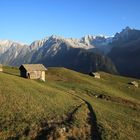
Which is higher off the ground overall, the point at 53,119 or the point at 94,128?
the point at 53,119

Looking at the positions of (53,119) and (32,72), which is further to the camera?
(32,72)

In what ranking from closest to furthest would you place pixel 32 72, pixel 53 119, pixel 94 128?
pixel 94 128, pixel 53 119, pixel 32 72

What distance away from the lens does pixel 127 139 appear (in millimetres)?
41969

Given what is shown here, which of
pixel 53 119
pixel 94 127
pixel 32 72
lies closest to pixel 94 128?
pixel 94 127

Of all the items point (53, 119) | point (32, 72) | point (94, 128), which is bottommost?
point (94, 128)

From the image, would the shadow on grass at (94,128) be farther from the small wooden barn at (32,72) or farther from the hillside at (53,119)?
the small wooden barn at (32,72)

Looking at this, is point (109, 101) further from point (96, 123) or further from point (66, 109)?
point (96, 123)

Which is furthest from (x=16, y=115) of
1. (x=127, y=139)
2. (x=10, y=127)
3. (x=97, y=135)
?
(x=127, y=139)

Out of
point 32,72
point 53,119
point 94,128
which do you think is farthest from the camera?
point 32,72

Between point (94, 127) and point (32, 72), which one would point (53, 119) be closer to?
point (94, 127)

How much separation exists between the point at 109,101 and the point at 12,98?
103ft

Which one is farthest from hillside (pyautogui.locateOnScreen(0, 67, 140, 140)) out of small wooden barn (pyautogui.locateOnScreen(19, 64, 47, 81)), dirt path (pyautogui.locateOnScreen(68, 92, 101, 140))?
small wooden barn (pyautogui.locateOnScreen(19, 64, 47, 81))

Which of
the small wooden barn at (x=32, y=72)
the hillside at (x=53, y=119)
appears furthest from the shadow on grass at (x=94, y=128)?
the small wooden barn at (x=32, y=72)

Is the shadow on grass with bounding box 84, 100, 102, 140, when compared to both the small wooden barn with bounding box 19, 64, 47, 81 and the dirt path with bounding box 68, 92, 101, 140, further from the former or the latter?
the small wooden barn with bounding box 19, 64, 47, 81
